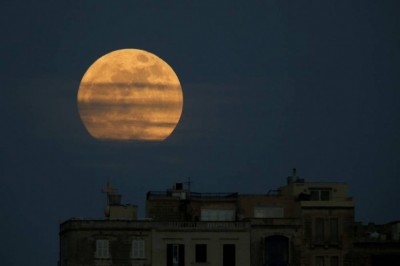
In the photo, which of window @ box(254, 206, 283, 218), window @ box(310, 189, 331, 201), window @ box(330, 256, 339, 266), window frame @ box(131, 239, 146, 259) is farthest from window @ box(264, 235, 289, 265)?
window frame @ box(131, 239, 146, 259)

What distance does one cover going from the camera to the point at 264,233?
Answer: 6895 inches

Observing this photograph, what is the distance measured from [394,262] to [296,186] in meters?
10.7

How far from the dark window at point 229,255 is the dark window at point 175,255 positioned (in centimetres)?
336

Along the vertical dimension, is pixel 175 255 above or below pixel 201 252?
below

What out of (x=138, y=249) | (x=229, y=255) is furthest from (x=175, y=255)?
(x=229, y=255)

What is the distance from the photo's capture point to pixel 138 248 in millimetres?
174625

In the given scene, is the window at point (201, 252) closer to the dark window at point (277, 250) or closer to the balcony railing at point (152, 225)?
the balcony railing at point (152, 225)

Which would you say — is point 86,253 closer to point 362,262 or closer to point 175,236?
point 175,236

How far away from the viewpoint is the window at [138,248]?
17444cm

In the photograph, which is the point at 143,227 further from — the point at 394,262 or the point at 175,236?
the point at 394,262

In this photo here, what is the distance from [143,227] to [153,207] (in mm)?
4222

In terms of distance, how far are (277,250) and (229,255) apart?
3968 mm

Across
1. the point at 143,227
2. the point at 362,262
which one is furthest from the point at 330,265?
the point at 143,227

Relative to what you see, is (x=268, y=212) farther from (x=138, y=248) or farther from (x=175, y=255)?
(x=138, y=248)
